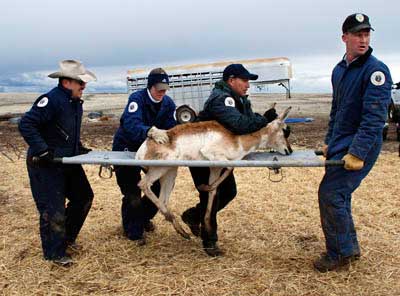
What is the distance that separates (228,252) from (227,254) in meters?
0.07

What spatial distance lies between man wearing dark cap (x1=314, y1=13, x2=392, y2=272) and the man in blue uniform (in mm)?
1782

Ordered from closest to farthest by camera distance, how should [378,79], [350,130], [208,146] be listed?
1. [378,79]
2. [350,130]
3. [208,146]

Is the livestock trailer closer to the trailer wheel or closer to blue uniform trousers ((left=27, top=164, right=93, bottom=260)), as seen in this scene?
the trailer wheel

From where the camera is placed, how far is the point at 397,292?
420cm

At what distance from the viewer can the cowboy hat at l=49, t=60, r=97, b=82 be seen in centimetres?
473

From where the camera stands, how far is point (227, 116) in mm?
4676

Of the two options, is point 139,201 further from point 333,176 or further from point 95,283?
point 333,176

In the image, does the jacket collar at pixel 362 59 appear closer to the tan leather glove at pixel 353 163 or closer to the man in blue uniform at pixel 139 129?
the tan leather glove at pixel 353 163

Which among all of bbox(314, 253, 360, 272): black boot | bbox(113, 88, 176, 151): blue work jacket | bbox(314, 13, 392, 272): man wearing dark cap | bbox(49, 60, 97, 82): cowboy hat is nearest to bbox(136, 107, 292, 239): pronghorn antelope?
bbox(113, 88, 176, 151): blue work jacket

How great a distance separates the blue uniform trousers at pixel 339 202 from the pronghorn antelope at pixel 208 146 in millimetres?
663

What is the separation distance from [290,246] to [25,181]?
547cm

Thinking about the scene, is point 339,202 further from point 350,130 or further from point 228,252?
point 228,252

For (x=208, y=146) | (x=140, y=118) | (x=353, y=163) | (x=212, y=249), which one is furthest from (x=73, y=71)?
(x=353, y=163)

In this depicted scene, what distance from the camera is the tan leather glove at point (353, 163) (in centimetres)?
405
